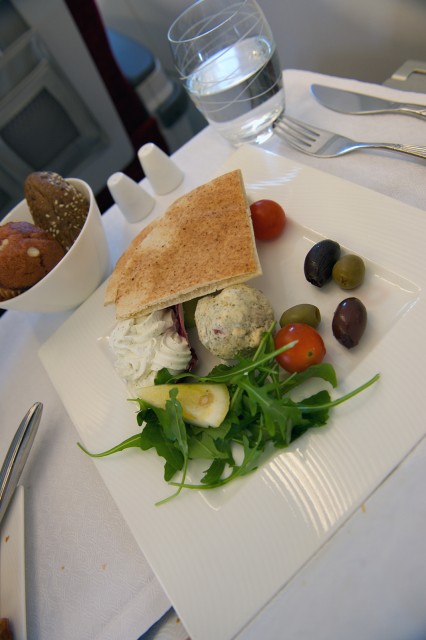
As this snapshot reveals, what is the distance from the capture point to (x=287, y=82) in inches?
63.3

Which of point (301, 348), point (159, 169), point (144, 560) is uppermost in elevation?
point (159, 169)

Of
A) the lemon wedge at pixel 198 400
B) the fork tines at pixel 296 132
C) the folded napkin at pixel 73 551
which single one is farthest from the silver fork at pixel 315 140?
the folded napkin at pixel 73 551

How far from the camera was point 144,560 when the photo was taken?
3.26ft

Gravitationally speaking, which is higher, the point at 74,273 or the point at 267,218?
the point at 74,273

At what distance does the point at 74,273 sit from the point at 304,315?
27.5 inches

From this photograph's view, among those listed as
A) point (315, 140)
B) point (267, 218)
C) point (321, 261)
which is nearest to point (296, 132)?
point (315, 140)

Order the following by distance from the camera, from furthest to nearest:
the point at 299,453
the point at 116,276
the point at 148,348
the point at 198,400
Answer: the point at 116,276 < the point at 148,348 < the point at 198,400 < the point at 299,453

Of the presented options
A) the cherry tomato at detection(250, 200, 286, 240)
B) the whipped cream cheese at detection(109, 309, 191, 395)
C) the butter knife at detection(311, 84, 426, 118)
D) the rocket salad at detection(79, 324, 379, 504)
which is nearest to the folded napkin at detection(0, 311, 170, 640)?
the rocket salad at detection(79, 324, 379, 504)

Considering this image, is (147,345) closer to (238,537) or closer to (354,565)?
(238,537)

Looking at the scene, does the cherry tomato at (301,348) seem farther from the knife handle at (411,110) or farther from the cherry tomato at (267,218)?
the knife handle at (411,110)

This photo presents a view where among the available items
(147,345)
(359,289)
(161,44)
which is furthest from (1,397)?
(161,44)

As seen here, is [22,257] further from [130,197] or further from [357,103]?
[357,103]

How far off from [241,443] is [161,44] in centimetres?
283

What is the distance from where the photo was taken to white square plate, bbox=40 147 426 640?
824 millimetres
